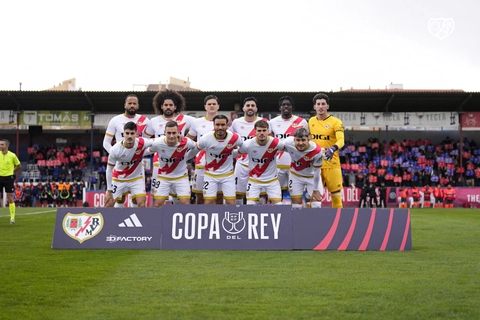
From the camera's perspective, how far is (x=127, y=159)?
11305 millimetres

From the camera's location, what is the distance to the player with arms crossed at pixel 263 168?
11078 mm

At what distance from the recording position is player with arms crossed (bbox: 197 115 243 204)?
11.2m

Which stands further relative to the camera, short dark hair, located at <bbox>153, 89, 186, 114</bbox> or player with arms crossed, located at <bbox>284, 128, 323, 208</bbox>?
short dark hair, located at <bbox>153, 89, 186, 114</bbox>

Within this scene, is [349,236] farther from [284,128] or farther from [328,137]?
[284,128]

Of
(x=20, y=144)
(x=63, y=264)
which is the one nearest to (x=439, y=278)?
(x=63, y=264)

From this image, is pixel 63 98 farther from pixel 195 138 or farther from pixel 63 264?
pixel 63 264

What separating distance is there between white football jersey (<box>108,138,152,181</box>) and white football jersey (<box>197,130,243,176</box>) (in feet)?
3.37

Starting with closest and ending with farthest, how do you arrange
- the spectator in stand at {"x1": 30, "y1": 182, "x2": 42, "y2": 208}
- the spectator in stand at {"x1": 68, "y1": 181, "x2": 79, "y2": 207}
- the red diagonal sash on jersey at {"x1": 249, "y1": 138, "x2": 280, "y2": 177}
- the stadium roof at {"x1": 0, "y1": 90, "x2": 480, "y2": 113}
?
the red diagonal sash on jersey at {"x1": 249, "y1": 138, "x2": 280, "y2": 177} < the spectator in stand at {"x1": 68, "y1": 181, "x2": 79, "y2": 207} < the spectator in stand at {"x1": 30, "y1": 182, "x2": 42, "y2": 208} < the stadium roof at {"x1": 0, "y1": 90, "x2": 480, "y2": 113}

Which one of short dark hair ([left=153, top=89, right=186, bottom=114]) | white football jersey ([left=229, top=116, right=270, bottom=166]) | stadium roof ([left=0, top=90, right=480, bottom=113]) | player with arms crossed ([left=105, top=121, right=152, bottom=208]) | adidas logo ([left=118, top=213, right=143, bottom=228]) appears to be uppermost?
stadium roof ([left=0, top=90, right=480, bottom=113])

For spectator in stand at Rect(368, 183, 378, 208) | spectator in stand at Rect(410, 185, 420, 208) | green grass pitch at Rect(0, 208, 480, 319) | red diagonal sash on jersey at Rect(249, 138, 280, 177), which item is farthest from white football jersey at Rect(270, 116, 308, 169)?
spectator in stand at Rect(410, 185, 420, 208)

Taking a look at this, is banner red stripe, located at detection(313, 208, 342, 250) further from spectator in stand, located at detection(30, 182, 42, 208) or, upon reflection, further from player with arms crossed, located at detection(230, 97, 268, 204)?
spectator in stand, located at detection(30, 182, 42, 208)


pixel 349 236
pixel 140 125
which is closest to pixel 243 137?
pixel 140 125

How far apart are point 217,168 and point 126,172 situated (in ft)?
5.56

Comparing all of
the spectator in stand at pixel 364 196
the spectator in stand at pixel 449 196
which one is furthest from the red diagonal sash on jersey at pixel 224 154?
the spectator in stand at pixel 449 196
